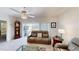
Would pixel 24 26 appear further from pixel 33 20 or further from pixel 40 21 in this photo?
pixel 40 21

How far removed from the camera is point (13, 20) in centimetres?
276

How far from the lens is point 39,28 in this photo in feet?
9.25
